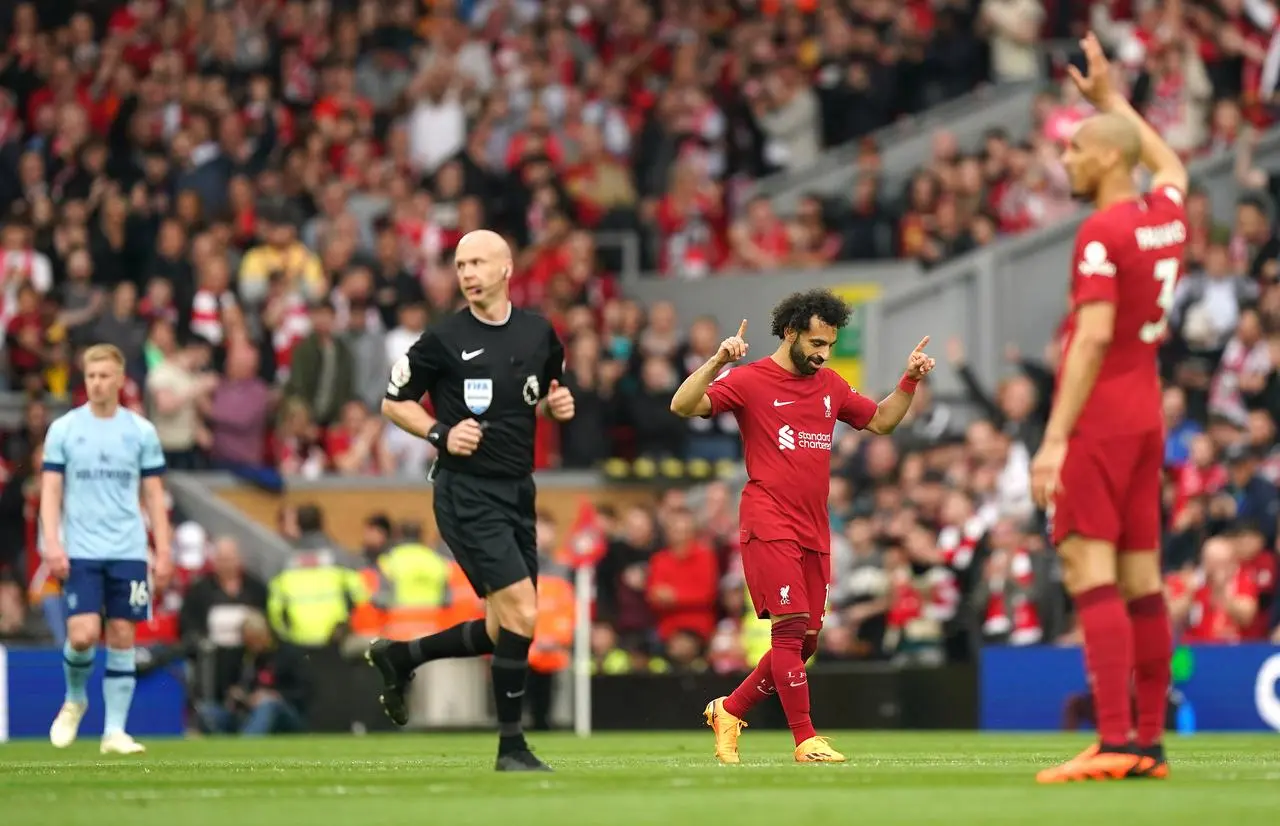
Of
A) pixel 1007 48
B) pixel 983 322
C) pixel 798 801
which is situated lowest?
Answer: pixel 798 801

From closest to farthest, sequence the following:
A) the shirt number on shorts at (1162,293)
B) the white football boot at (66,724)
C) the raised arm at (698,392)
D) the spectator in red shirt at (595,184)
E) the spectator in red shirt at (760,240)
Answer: the shirt number on shorts at (1162,293)
the raised arm at (698,392)
the white football boot at (66,724)
the spectator in red shirt at (760,240)
the spectator in red shirt at (595,184)

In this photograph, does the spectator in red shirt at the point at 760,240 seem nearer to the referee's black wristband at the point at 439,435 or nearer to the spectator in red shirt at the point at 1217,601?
the spectator in red shirt at the point at 1217,601

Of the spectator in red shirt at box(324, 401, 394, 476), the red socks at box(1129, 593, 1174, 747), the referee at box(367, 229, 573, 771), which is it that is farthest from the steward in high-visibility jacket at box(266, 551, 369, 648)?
the red socks at box(1129, 593, 1174, 747)

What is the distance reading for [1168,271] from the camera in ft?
31.8

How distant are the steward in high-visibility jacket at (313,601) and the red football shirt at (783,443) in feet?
→ 30.3

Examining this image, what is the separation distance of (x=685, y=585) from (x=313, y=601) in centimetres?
330

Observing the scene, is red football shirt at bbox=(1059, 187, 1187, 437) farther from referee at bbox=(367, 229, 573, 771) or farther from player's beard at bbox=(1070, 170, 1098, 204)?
referee at bbox=(367, 229, 573, 771)

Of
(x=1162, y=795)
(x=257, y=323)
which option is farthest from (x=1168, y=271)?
(x=257, y=323)

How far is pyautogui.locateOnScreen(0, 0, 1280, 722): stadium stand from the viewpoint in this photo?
21375 mm

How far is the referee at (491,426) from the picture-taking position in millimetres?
11289

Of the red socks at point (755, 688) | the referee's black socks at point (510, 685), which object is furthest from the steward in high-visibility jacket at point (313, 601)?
the referee's black socks at point (510, 685)

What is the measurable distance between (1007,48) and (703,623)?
9022mm

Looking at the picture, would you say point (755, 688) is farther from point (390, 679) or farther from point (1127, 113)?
point (1127, 113)

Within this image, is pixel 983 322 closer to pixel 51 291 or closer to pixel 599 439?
pixel 599 439
